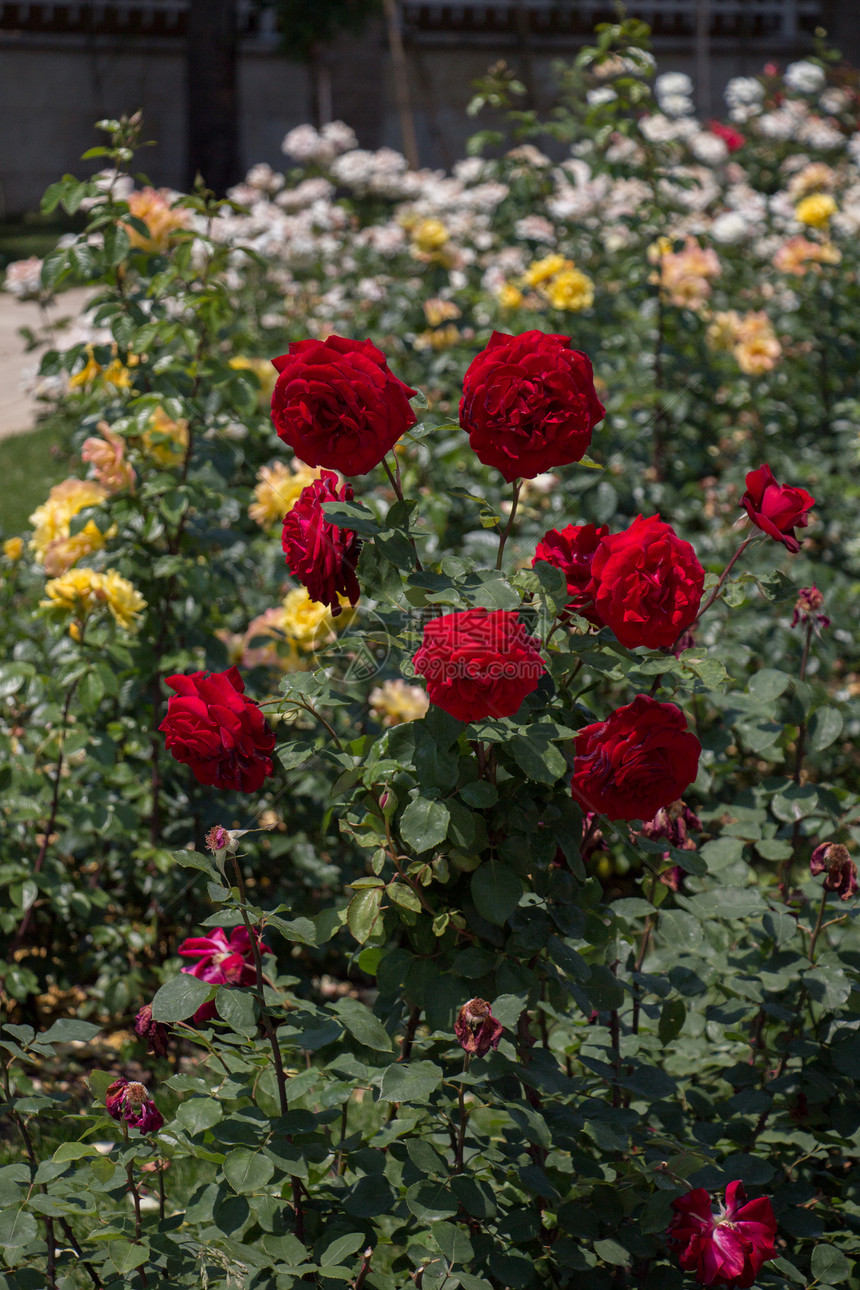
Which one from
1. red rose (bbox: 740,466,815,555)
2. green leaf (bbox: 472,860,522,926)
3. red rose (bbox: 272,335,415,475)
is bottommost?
green leaf (bbox: 472,860,522,926)

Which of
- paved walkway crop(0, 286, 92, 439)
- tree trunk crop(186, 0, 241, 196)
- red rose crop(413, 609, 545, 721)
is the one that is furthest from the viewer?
tree trunk crop(186, 0, 241, 196)

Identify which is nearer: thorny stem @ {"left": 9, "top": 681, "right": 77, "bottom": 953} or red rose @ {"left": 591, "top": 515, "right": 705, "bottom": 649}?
red rose @ {"left": 591, "top": 515, "right": 705, "bottom": 649}

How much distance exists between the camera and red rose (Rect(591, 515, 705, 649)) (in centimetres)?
112

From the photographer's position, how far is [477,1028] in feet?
3.68

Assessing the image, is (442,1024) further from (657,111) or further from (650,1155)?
(657,111)

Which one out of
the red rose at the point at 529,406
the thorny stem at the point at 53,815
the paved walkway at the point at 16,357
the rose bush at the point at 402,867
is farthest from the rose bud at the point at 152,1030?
the paved walkway at the point at 16,357

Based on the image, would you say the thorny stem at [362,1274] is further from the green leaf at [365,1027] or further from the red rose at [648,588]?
the red rose at [648,588]

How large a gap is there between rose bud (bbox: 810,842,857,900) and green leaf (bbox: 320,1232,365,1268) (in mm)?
663

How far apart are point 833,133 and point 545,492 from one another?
3442 mm

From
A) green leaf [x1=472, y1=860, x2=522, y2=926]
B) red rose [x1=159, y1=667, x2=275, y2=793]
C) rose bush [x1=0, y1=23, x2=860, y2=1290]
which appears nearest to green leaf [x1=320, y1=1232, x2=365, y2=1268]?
rose bush [x1=0, y1=23, x2=860, y2=1290]

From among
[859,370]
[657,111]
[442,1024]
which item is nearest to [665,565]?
[442,1024]

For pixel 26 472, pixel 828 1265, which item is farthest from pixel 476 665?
pixel 26 472

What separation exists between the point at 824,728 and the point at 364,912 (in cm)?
73

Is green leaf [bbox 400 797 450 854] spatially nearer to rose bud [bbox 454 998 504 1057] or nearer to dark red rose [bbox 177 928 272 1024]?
rose bud [bbox 454 998 504 1057]
